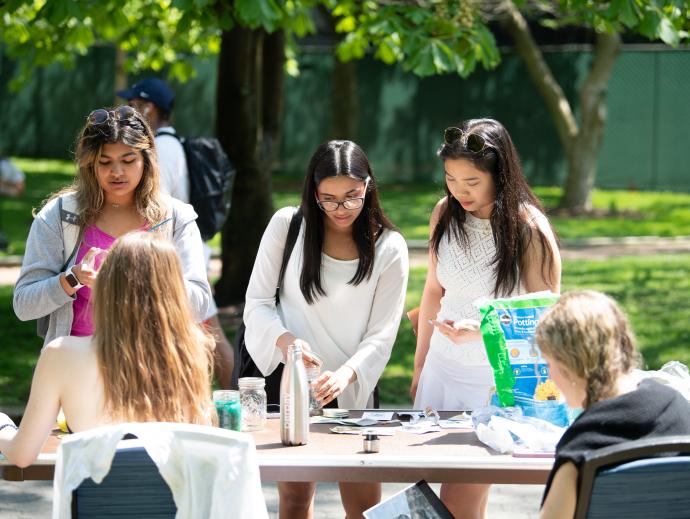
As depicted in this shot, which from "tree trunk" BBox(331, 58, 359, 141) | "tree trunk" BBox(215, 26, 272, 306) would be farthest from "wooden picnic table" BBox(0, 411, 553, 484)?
"tree trunk" BBox(331, 58, 359, 141)

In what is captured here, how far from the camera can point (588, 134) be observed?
17859 mm

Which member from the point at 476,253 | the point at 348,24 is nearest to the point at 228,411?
the point at 476,253

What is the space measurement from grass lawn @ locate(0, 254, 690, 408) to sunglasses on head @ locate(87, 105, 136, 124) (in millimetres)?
3605

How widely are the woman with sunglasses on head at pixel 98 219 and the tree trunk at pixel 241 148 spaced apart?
5.11 meters

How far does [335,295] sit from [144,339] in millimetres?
1195

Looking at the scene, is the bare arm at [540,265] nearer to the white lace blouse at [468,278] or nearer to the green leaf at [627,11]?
the white lace blouse at [468,278]

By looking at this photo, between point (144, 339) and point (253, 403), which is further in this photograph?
point (253, 403)

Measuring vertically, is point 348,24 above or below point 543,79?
below

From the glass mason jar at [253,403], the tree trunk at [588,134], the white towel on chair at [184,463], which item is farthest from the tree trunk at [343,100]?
the white towel on chair at [184,463]

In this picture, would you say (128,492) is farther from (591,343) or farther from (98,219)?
(98,219)

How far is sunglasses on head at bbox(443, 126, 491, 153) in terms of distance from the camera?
3947mm

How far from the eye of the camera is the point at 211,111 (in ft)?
81.3

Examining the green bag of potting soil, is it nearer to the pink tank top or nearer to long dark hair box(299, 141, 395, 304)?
long dark hair box(299, 141, 395, 304)

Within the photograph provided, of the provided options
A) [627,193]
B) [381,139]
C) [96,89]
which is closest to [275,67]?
[627,193]
